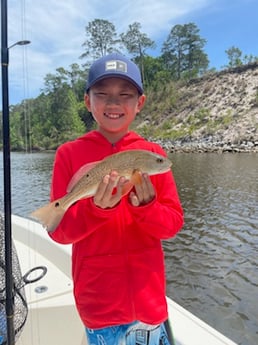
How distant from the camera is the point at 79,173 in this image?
1614 millimetres

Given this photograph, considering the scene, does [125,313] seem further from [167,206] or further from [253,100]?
[253,100]

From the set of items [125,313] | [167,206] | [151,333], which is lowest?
[151,333]

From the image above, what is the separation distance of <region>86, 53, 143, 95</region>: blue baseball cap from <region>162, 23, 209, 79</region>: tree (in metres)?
63.7

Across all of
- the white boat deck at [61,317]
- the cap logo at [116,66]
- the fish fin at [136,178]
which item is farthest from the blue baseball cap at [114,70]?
the white boat deck at [61,317]

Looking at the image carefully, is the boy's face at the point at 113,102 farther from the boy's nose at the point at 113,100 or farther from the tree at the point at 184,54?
the tree at the point at 184,54

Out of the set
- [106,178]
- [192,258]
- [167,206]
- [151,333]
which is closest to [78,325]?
[151,333]

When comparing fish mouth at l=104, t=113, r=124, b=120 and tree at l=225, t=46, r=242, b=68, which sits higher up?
tree at l=225, t=46, r=242, b=68

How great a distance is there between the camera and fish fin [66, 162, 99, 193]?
5.21 ft

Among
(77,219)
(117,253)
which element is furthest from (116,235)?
(77,219)

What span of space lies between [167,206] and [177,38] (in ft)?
220

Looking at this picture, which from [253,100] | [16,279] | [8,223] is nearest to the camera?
[8,223]

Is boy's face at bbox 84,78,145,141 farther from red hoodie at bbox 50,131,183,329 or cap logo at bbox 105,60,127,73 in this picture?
red hoodie at bbox 50,131,183,329

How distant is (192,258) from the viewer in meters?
7.57

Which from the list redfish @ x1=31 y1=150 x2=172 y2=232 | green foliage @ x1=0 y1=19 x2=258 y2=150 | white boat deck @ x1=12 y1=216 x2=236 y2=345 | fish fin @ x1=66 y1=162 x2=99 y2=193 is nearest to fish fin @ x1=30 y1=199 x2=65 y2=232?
redfish @ x1=31 y1=150 x2=172 y2=232
